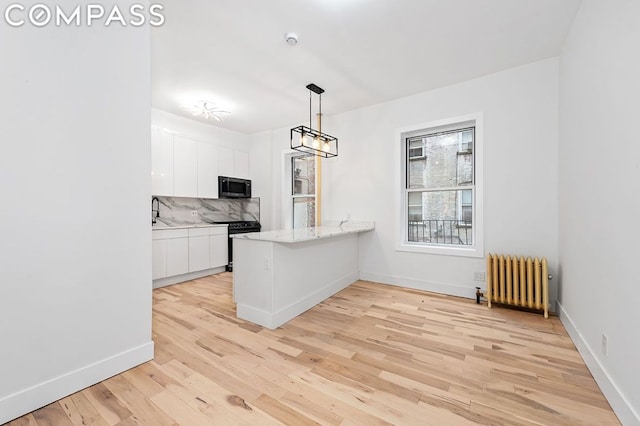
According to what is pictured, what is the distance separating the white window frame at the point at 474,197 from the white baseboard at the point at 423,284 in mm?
413

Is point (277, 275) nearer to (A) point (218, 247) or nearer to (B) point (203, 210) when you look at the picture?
(A) point (218, 247)

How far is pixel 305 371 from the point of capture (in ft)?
6.21

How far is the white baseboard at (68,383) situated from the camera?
→ 57.4 inches

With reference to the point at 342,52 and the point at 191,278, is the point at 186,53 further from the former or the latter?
the point at 191,278

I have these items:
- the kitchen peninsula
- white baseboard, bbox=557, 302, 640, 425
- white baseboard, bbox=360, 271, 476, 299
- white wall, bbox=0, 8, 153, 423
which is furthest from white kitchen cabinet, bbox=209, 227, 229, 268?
white baseboard, bbox=557, 302, 640, 425

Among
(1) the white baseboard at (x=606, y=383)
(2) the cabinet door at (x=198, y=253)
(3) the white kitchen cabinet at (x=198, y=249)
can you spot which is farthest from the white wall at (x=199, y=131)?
(1) the white baseboard at (x=606, y=383)

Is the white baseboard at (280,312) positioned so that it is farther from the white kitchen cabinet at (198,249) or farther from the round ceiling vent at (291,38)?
the round ceiling vent at (291,38)

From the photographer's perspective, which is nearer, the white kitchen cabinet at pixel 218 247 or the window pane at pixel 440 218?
the window pane at pixel 440 218

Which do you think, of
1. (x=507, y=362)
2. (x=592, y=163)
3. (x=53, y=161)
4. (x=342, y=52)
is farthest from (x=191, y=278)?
(x=592, y=163)

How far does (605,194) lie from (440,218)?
214 centimetres

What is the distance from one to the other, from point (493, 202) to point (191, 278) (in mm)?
4557

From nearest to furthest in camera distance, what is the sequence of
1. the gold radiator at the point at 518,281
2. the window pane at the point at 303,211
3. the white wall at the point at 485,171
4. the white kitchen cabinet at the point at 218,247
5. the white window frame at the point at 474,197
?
1. the gold radiator at the point at 518,281
2. the white wall at the point at 485,171
3. the white window frame at the point at 474,197
4. the white kitchen cabinet at the point at 218,247
5. the window pane at the point at 303,211

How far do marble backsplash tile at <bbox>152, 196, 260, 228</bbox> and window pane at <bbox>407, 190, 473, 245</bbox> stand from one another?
3273 millimetres

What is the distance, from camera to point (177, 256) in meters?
4.18
